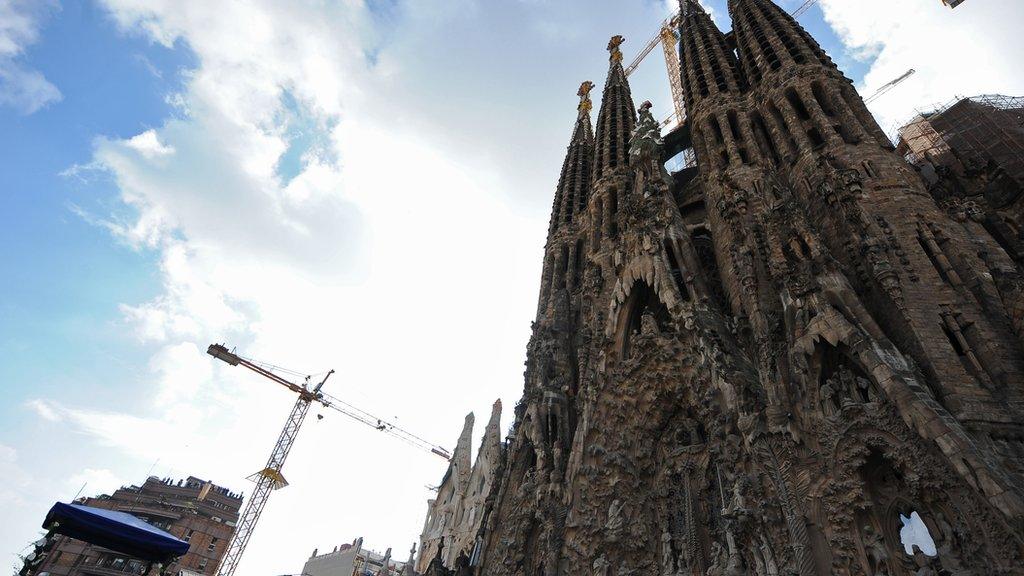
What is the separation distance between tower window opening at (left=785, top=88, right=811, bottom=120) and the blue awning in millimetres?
19489

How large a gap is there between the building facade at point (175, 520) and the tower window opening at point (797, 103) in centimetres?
3990

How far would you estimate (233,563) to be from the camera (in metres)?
41.4

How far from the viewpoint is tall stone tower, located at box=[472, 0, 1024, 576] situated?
28.7ft

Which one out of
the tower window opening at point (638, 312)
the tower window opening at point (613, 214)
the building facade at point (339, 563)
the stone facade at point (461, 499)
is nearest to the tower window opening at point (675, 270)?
the tower window opening at point (638, 312)

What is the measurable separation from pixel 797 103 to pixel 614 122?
13.8 m

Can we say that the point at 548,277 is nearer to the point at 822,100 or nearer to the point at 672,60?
the point at 822,100

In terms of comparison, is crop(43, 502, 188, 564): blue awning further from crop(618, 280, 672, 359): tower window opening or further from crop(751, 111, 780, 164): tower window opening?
crop(751, 111, 780, 164): tower window opening

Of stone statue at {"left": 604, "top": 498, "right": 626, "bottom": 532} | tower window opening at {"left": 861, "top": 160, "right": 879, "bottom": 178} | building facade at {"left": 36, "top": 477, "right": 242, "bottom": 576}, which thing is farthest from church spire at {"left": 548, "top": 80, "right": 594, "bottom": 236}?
building facade at {"left": 36, "top": 477, "right": 242, "bottom": 576}

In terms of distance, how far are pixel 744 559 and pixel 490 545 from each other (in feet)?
25.8

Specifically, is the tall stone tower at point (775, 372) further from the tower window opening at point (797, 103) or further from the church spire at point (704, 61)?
the church spire at point (704, 61)

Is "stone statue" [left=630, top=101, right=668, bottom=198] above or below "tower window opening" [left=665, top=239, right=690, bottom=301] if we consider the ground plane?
above

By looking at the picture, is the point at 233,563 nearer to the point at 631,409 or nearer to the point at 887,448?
the point at 631,409

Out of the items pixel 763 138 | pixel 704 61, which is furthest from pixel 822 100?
pixel 704 61

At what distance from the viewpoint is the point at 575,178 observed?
1216 inches
